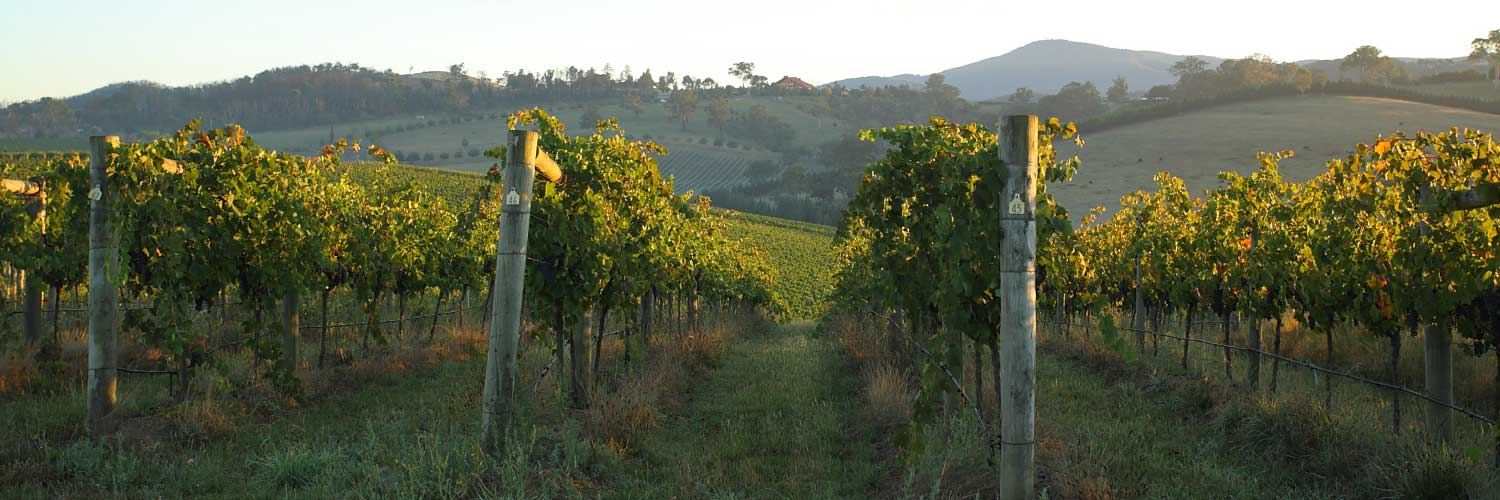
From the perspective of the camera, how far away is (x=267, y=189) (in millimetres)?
8945

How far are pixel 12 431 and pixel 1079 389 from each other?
10271 mm

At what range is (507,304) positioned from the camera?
6.56m

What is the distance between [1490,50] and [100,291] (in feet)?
364

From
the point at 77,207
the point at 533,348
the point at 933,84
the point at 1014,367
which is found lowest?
the point at 533,348

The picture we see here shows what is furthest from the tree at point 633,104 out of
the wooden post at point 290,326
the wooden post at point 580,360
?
the wooden post at point 580,360

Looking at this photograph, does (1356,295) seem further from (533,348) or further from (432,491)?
(533,348)

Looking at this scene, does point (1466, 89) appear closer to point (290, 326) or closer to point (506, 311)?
point (290, 326)

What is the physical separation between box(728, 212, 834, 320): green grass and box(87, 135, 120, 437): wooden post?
2084 centimetres

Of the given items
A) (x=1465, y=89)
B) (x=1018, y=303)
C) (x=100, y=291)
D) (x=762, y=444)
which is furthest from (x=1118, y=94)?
(x=100, y=291)

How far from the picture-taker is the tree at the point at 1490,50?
81.4m

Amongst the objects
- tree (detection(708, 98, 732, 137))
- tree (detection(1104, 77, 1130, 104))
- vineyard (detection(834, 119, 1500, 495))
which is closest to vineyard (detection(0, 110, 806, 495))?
vineyard (detection(834, 119, 1500, 495))

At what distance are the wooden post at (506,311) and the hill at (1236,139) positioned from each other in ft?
159

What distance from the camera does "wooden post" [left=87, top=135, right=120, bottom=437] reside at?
Answer: 24.5ft

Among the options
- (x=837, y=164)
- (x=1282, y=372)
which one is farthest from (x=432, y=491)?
(x=837, y=164)
